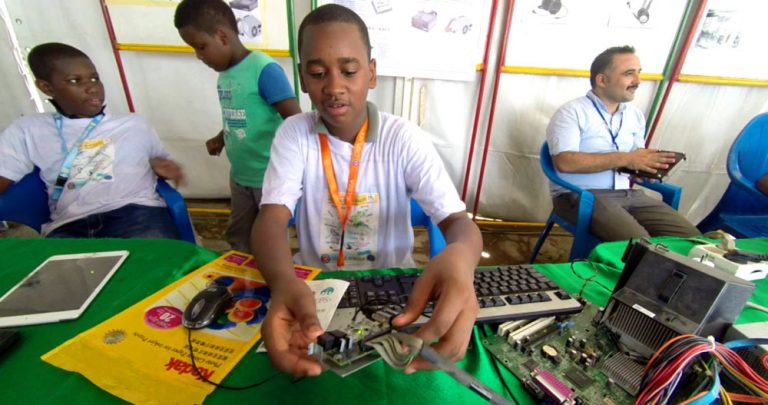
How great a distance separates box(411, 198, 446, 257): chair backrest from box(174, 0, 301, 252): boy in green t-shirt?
0.81 m

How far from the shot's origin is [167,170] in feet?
5.78

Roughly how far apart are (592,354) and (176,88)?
328 cm

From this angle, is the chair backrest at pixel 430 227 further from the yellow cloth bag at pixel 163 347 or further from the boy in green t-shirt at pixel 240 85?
the boy in green t-shirt at pixel 240 85

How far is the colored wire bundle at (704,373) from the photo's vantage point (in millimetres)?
547

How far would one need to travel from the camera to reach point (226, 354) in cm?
65

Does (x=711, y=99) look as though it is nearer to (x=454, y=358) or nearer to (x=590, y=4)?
(x=590, y=4)

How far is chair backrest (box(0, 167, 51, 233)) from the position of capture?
152 centimetres

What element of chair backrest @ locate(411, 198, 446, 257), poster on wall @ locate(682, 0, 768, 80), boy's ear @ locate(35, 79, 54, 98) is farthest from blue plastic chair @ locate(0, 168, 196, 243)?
poster on wall @ locate(682, 0, 768, 80)

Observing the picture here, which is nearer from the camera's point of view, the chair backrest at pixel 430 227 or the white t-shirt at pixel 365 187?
the white t-shirt at pixel 365 187

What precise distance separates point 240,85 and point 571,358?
174cm

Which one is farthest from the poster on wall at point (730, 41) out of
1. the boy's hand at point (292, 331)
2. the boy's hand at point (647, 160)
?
the boy's hand at point (292, 331)

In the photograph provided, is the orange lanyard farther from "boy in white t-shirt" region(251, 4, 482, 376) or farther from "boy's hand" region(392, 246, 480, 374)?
"boy's hand" region(392, 246, 480, 374)

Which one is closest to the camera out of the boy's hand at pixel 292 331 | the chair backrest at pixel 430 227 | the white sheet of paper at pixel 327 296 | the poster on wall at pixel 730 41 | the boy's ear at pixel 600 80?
the boy's hand at pixel 292 331

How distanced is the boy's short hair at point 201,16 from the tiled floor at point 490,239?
1.63 meters
